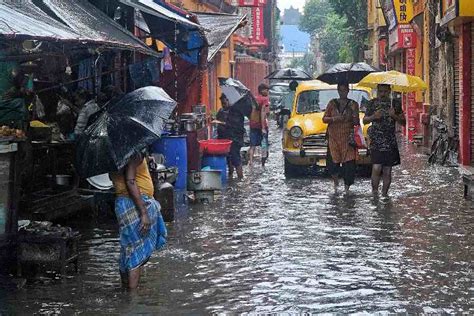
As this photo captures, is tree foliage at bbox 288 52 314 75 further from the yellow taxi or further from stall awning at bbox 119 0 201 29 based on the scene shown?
stall awning at bbox 119 0 201 29

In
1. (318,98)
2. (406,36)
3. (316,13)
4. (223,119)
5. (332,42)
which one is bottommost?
(223,119)

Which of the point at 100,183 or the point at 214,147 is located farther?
the point at 214,147

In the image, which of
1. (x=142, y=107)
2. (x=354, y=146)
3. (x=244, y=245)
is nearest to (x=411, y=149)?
(x=354, y=146)

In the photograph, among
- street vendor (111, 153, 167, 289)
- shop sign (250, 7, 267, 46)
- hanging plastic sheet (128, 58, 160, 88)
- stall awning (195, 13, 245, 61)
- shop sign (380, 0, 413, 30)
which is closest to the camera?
street vendor (111, 153, 167, 289)

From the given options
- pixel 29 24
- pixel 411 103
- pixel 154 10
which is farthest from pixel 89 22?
pixel 411 103

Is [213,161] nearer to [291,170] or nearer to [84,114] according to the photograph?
[291,170]

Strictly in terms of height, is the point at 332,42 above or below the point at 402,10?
above

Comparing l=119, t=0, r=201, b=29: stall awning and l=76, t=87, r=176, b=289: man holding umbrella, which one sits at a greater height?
l=119, t=0, r=201, b=29: stall awning

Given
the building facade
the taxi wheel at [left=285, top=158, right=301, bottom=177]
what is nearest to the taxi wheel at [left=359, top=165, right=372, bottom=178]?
the taxi wheel at [left=285, top=158, right=301, bottom=177]

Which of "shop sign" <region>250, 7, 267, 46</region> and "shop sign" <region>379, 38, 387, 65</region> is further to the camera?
"shop sign" <region>250, 7, 267, 46</region>

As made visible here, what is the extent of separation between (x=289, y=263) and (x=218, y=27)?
440 inches

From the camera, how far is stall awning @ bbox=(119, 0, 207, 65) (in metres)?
13.9

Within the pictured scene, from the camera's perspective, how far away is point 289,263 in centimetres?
927

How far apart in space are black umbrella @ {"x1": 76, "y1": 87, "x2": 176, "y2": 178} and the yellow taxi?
31.5ft
